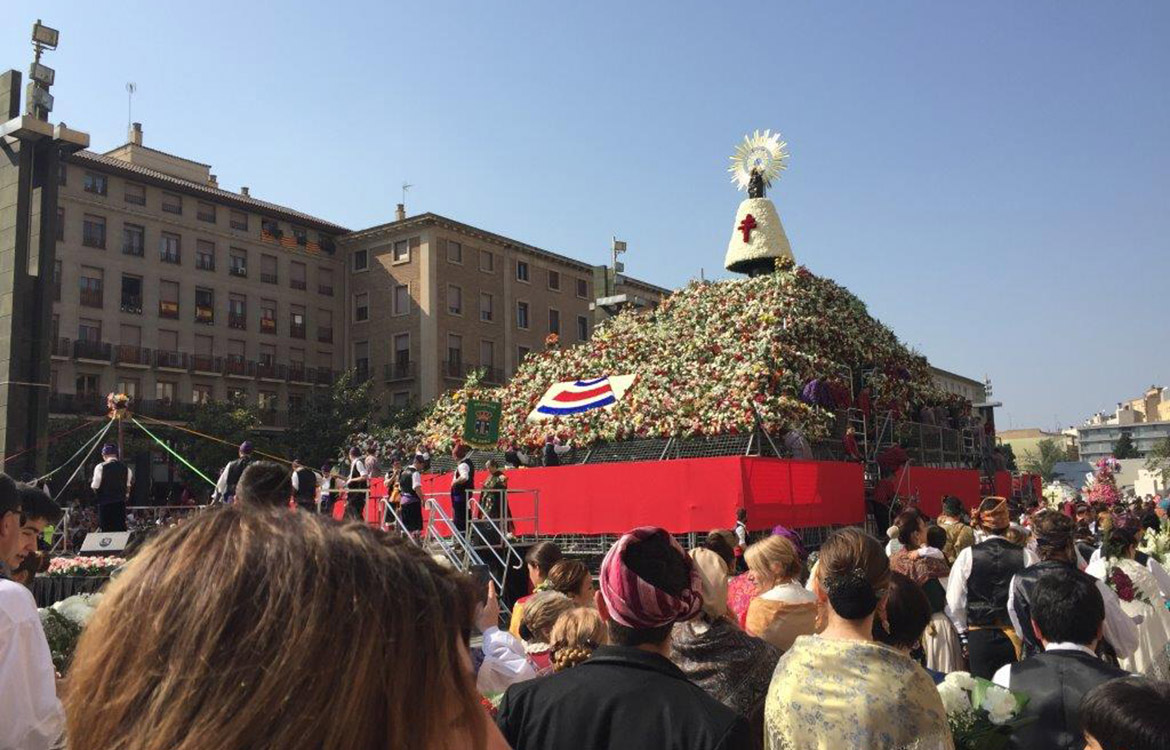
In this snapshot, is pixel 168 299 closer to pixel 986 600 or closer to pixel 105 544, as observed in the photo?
pixel 105 544

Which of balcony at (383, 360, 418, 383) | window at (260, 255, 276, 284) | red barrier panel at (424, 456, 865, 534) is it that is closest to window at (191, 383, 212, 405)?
window at (260, 255, 276, 284)

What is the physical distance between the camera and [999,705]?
11.5 ft

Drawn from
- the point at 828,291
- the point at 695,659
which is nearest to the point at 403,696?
the point at 695,659

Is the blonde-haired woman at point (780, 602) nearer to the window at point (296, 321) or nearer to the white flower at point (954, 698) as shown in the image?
the white flower at point (954, 698)

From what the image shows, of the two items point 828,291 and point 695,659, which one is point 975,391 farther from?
point 695,659

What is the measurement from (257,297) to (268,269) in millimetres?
2014

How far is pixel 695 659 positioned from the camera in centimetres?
354

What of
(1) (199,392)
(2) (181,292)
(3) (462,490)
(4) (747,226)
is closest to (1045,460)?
(4) (747,226)

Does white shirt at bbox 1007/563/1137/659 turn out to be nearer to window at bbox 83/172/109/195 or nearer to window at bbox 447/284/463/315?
window at bbox 447/284/463/315

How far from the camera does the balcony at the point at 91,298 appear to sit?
155 ft

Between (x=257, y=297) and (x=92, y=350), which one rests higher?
(x=257, y=297)

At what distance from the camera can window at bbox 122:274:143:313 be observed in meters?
49.0

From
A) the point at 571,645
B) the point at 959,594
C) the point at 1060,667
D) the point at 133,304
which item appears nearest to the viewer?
the point at 1060,667

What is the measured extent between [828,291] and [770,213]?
3.72 meters
